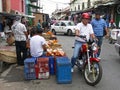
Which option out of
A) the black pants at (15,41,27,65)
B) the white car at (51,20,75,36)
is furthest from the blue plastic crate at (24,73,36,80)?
the white car at (51,20,75,36)

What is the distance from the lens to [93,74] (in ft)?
23.1

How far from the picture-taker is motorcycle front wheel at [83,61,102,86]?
680cm

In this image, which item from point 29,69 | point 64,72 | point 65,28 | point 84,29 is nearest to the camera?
point 64,72

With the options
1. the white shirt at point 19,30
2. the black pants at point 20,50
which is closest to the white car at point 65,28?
the black pants at point 20,50

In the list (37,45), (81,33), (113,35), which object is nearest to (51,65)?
(37,45)

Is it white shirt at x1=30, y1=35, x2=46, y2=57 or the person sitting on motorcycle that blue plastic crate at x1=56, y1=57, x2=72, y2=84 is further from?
white shirt at x1=30, y1=35, x2=46, y2=57

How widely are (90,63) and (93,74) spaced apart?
30 centimetres

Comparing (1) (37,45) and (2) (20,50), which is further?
(2) (20,50)

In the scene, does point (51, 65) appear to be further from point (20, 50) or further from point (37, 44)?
point (20, 50)

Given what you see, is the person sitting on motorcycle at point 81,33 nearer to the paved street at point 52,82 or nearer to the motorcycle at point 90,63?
the motorcycle at point 90,63

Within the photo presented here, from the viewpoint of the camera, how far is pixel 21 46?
977cm

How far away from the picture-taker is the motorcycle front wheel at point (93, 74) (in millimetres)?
6801

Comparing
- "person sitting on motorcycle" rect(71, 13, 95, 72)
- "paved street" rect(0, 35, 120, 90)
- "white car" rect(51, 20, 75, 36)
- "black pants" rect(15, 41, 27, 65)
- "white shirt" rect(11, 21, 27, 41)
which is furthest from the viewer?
"white car" rect(51, 20, 75, 36)

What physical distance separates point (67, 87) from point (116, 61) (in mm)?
4442
